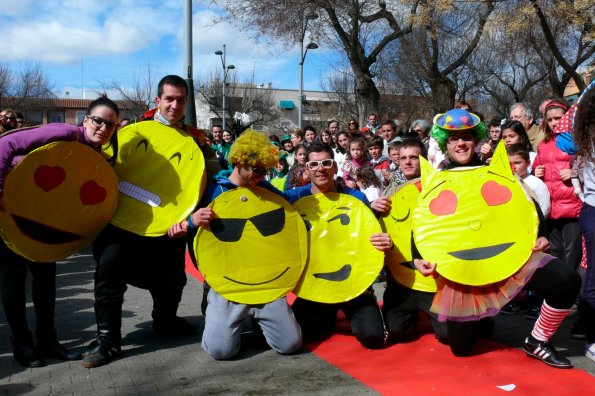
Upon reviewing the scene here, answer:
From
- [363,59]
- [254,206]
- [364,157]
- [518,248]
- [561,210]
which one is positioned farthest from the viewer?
[363,59]

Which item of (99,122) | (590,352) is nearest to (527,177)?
(590,352)

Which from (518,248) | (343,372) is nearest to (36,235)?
(343,372)

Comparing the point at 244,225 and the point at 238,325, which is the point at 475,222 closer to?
the point at 244,225

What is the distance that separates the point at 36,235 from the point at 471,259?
2932mm

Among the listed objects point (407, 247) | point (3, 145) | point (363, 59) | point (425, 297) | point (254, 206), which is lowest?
point (425, 297)

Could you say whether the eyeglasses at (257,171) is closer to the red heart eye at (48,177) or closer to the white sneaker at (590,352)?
the red heart eye at (48,177)

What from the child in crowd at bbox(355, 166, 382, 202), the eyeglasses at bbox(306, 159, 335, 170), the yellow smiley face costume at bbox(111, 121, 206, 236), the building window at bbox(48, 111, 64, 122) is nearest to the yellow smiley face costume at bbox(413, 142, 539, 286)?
the eyeglasses at bbox(306, 159, 335, 170)

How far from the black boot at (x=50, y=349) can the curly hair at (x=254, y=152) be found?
1793 mm

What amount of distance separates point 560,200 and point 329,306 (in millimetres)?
2297

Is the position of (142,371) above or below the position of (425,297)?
below

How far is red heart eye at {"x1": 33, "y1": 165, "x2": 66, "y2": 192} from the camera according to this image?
3689 mm

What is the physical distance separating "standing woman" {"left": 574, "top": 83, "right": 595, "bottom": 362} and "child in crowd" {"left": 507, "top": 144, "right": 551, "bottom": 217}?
2.55ft

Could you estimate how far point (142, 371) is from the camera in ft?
12.3

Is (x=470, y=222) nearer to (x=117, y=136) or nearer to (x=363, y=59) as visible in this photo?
(x=117, y=136)
